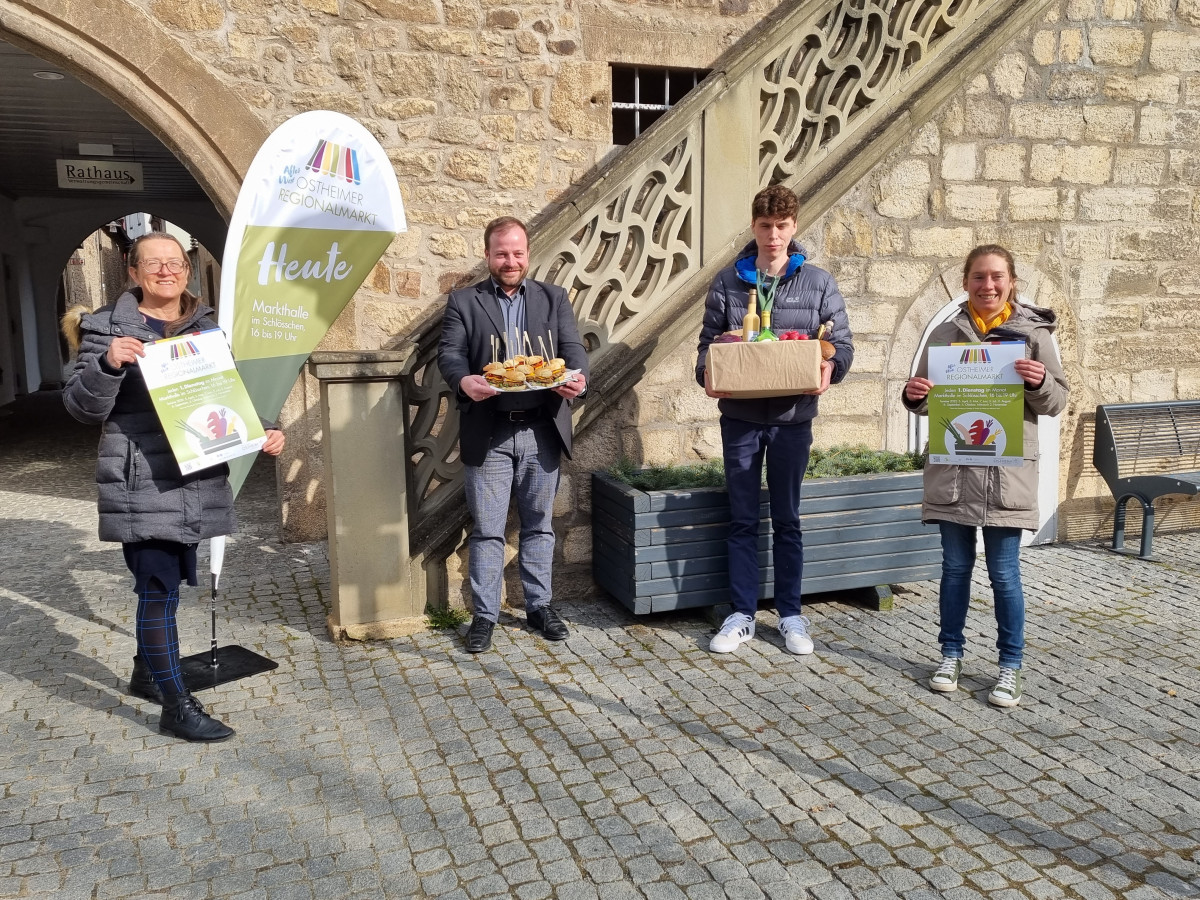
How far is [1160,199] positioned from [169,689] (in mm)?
6800

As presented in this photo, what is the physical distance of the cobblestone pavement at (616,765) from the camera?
116 inches


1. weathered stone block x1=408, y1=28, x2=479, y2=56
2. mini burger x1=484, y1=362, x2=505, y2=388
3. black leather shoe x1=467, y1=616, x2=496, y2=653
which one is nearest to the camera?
mini burger x1=484, y1=362, x2=505, y2=388

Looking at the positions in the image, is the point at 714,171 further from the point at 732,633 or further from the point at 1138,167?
the point at 1138,167

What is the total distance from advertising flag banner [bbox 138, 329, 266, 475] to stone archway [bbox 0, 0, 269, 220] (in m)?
3.15

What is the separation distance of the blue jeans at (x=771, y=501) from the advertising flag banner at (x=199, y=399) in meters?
2.24

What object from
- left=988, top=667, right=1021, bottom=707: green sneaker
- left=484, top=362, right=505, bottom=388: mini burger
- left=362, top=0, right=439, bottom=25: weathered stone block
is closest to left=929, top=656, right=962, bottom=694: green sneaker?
left=988, top=667, right=1021, bottom=707: green sneaker

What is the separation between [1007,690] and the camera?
4.14m

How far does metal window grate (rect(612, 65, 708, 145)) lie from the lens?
764cm

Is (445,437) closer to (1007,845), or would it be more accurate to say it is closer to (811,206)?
(811,206)

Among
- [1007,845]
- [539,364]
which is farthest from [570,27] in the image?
[1007,845]

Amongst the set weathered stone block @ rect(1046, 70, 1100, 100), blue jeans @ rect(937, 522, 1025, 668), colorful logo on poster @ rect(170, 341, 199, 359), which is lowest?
blue jeans @ rect(937, 522, 1025, 668)

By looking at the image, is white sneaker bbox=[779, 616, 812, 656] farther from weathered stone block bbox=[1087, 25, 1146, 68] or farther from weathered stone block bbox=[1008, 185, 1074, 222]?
weathered stone block bbox=[1087, 25, 1146, 68]

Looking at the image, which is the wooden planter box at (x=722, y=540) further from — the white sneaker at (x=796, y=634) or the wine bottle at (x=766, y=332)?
the wine bottle at (x=766, y=332)

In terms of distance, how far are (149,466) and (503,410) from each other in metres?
1.62
